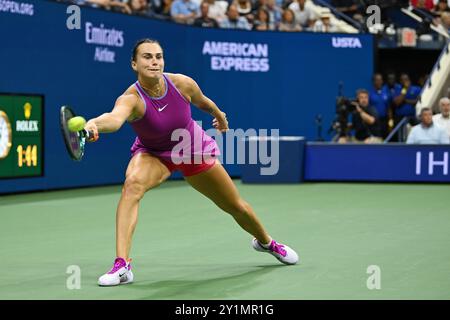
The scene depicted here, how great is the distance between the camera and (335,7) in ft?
72.5

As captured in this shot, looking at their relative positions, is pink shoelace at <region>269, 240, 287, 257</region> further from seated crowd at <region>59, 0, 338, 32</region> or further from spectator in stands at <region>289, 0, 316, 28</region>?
spectator in stands at <region>289, 0, 316, 28</region>

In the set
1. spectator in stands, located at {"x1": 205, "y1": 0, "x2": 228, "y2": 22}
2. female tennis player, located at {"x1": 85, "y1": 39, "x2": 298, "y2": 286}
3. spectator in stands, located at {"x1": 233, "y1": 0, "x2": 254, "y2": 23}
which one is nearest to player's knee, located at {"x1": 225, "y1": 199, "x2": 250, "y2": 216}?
female tennis player, located at {"x1": 85, "y1": 39, "x2": 298, "y2": 286}

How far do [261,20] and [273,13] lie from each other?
858 millimetres

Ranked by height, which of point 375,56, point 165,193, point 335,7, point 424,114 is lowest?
point 165,193

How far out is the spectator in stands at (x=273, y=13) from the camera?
19.9m

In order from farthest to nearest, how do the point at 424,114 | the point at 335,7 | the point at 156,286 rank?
the point at 335,7 < the point at 424,114 < the point at 156,286

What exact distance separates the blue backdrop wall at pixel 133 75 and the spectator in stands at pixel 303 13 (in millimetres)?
869

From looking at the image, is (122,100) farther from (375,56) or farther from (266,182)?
(375,56)

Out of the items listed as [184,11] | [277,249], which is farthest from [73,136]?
[184,11]

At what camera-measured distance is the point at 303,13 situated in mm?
20469

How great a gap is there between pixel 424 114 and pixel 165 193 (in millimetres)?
5042

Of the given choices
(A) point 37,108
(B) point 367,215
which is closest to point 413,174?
(B) point 367,215

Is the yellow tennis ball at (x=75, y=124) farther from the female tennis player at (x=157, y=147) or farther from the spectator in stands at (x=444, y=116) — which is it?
the spectator in stands at (x=444, y=116)

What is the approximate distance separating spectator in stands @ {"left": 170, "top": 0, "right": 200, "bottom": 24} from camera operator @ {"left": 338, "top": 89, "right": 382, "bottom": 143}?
12.9ft
